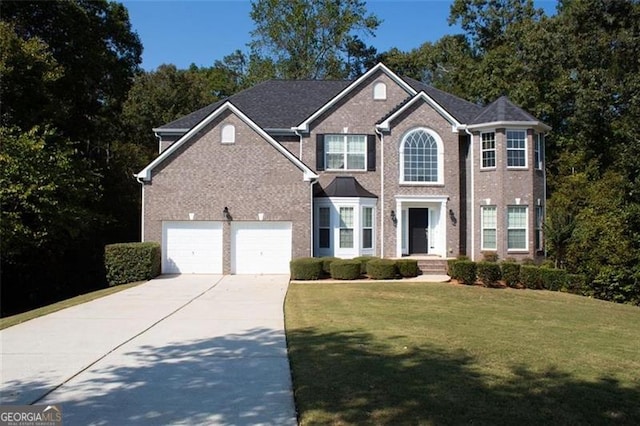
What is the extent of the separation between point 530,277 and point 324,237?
817cm

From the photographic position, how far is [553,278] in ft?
61.4

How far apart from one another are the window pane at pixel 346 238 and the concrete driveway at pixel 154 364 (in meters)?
9.18

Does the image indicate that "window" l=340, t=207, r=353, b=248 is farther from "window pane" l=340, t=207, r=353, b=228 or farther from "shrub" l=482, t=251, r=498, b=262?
"shrub" l=482, t=251, r=498, b=262

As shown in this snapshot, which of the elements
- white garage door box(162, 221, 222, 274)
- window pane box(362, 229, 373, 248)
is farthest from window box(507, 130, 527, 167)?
white garage door box(162, 221, 222, 274)

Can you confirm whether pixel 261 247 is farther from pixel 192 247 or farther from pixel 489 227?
pixel 489 227

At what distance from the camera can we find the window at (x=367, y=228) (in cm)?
2273

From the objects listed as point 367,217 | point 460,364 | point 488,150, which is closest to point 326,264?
point 367,217

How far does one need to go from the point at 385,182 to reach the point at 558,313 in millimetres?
10995

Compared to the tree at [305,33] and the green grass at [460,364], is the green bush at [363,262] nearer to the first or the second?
the green grass at [460,364]

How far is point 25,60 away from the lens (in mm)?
22281

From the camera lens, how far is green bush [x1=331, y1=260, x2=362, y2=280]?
19594 mm

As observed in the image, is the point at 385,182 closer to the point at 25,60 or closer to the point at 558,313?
the point at 558,313

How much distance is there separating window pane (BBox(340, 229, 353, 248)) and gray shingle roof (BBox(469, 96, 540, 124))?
7161 mm

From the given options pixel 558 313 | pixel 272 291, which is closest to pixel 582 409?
pixel 558 313
